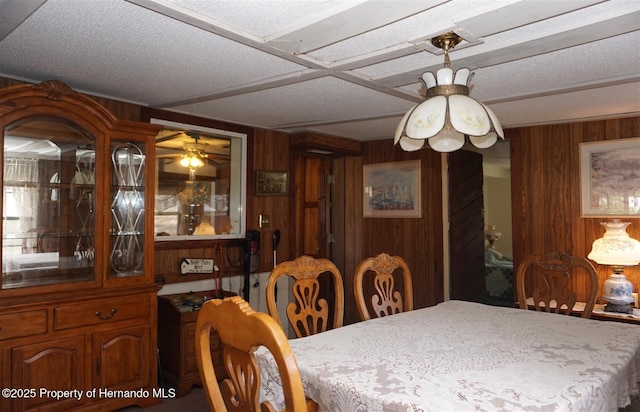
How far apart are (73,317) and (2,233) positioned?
0.63 meters

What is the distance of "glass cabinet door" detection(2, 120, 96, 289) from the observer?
2.61 m

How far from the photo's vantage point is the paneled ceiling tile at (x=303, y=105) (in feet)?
9.54

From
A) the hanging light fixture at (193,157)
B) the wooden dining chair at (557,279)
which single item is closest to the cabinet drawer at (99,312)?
the hanging light fixture at (193,157)

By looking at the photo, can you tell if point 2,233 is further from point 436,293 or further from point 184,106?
point 436,293

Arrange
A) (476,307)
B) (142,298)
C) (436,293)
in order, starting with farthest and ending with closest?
(436,293) < (142,298) < (476,307)

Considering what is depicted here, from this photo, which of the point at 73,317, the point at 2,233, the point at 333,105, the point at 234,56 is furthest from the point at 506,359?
the point at 2,233

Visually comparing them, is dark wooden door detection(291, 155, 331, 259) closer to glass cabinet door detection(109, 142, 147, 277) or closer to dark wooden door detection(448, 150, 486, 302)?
dark wooden door detection(448, 150, 486, 302)

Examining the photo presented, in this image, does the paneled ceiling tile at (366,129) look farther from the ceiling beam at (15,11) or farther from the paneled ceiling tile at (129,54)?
the ceiling beam at (15,11)

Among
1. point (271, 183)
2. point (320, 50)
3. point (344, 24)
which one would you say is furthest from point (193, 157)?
point (344, 24)

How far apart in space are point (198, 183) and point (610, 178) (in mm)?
3466

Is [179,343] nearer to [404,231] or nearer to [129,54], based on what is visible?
[129,54]

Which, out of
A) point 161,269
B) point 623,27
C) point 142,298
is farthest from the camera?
point 161,269

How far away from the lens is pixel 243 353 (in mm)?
1145

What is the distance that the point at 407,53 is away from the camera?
7.25 ft
